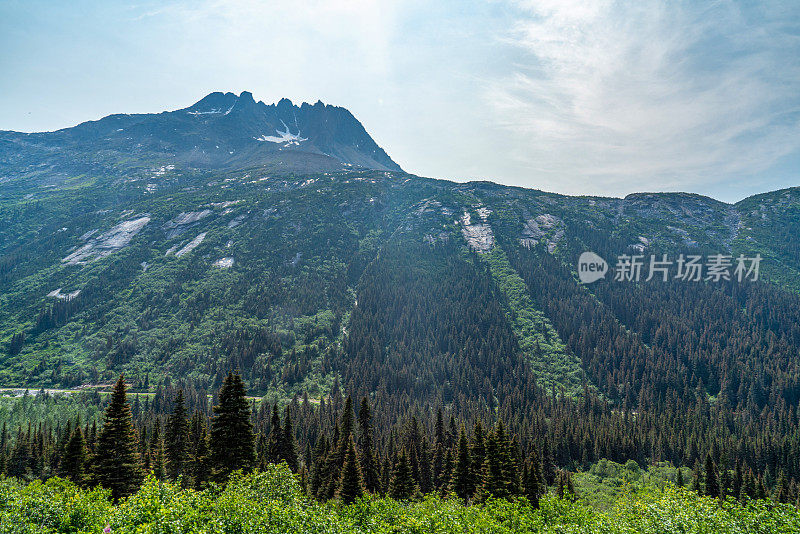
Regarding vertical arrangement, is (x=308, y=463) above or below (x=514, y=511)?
below

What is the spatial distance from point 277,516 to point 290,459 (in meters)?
49.2

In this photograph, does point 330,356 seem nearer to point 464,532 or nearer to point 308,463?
point 308,463

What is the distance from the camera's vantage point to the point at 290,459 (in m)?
70.4

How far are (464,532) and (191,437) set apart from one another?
69601 millimetres

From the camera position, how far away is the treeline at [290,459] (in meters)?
46.8

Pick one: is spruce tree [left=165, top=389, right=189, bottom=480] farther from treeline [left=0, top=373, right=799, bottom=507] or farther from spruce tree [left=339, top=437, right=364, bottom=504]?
spruce tree [left=339, top=437, right=364, bottom=504]

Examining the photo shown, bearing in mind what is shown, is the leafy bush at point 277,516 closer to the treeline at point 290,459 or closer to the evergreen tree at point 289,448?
the treeline at point 290,459

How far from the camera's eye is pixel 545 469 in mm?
107938

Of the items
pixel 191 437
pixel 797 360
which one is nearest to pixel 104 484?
pixel 191 437

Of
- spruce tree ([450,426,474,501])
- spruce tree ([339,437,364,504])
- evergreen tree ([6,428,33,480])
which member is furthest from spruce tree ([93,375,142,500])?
evergreen tree ([6,428,33,480])

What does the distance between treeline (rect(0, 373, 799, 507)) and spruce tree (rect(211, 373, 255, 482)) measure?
11cm

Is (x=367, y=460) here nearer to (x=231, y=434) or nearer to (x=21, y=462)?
(x=231, y=434)

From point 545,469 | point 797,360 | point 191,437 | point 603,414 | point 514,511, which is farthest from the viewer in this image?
point 797,360

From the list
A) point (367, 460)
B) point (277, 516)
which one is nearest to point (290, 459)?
point (367, 460)
